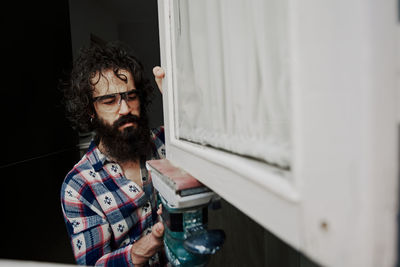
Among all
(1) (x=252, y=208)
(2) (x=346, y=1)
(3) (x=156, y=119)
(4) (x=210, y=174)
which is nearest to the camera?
(2) (x=346, y=1)

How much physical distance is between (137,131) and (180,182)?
762 mm

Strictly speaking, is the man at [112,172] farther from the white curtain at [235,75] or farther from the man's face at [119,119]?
the white curtain at [235,75]

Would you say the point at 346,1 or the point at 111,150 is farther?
the point at 111,150

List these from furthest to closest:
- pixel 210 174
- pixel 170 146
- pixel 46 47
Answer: pixel 46 47 → pixel 170 146 → pixel 210 174

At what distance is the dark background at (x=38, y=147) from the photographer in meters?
1.50

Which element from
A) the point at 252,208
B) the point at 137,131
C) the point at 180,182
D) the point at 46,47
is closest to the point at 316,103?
the point at 252,208

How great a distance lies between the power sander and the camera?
1.90ft

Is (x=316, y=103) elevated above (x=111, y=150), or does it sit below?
above

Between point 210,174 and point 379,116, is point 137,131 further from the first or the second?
point 379,116

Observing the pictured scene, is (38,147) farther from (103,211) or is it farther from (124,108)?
(103,211)

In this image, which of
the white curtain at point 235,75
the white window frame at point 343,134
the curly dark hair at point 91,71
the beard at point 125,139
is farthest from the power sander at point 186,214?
the curly dark hair at point 91,71

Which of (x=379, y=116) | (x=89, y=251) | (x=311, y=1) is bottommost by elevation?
(x=89, y=251)

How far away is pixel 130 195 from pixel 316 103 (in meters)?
1.00

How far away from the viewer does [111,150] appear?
1.23 metres
